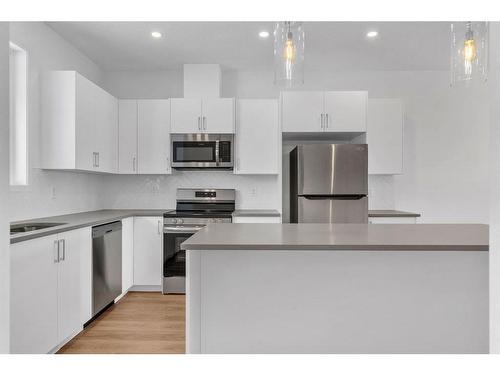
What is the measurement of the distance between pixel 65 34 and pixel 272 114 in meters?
2.14

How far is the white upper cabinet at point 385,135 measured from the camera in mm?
3895

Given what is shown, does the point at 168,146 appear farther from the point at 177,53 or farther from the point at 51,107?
the point at 51,107

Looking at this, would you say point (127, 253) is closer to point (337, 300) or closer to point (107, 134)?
point (107, 134)

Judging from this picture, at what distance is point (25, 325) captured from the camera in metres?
2.02

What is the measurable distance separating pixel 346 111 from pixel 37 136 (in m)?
2.93

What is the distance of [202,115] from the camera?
397cm

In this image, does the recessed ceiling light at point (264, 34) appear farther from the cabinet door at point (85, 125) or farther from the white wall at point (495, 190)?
the white wall at point (495, 190)

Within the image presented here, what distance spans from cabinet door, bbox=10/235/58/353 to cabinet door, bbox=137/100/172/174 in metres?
1.83

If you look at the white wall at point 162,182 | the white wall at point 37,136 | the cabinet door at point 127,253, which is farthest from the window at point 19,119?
the white wall at point 162,182

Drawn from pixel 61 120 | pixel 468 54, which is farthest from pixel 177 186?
pixel 468 54

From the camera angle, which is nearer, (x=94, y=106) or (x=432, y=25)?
(x=432, y=25)

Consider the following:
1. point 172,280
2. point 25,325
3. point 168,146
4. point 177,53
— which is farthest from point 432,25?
point 25,325

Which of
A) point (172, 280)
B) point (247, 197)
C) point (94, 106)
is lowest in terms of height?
point (172, 280)

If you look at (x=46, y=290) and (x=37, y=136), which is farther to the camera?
(x=37, y=136)
